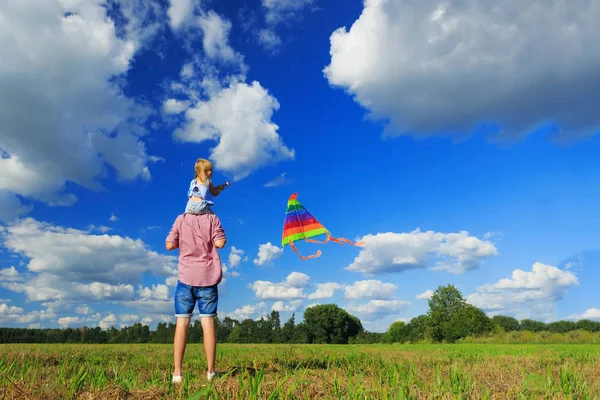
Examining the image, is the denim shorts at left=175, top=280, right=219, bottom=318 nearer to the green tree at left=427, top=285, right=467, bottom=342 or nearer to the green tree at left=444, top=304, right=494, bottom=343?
the green tree at left=444, top=304, right=494, bottom=343

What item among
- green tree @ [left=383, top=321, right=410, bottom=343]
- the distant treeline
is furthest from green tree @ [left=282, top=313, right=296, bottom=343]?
green tree @ [left=383, top=321, right=410, bottom=343]

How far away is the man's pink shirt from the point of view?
17.2ft

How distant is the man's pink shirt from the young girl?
10 cm

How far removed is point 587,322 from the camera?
83.3m

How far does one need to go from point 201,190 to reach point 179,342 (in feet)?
6.16

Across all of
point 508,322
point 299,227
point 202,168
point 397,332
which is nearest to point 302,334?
point 397,332

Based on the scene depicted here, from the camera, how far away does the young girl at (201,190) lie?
558 centimetres

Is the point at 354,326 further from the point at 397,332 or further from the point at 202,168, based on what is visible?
the point at 202,168

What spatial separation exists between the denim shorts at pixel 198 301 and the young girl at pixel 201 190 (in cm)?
97

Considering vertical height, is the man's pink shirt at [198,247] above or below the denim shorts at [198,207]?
below

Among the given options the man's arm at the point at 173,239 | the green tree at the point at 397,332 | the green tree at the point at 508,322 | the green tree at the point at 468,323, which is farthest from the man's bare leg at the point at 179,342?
the green tree at the point at 508,322

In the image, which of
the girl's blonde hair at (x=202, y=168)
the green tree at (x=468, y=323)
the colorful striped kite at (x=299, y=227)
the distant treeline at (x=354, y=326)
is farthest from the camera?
the distant treeline at (x=354, y=326)

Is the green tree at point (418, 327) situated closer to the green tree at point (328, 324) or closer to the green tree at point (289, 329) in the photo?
the green tree at point (328, 324)

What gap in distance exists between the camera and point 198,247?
5371 mm
